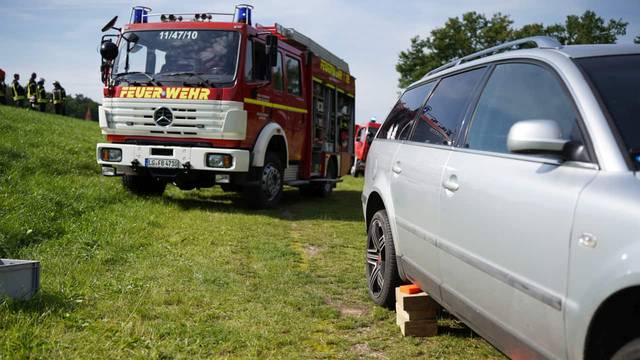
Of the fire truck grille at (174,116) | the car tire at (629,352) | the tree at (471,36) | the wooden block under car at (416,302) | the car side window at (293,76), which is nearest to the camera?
the car tire at (629,352)

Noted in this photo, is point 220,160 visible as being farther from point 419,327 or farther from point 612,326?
point 612,326

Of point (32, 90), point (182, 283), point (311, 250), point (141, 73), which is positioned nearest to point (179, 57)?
point (141, 73)

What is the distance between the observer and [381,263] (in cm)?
465

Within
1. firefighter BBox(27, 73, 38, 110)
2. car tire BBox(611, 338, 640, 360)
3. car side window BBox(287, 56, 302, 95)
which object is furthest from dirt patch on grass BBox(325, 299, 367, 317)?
firefighter BBox(27, 73, 38, 110)

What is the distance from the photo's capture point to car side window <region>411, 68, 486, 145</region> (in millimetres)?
3541

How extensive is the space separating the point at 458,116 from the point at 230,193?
955cm

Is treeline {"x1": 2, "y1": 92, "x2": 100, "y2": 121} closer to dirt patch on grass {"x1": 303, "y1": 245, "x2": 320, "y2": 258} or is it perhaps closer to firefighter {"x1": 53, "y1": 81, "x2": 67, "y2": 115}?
firefighter {"x1": 53, "y1": 81, "x2": 67, "y2": 115}

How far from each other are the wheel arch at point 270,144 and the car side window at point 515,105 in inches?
257

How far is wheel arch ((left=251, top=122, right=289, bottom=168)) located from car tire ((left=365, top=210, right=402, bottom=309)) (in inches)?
192

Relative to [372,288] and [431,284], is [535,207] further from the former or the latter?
[372,288]

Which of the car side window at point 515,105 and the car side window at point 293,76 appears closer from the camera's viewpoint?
the car side window at point 515,105

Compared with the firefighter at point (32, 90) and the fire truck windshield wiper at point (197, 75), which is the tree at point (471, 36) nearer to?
the firefighter at point (32, 90)

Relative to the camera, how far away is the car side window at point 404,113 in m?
4.51

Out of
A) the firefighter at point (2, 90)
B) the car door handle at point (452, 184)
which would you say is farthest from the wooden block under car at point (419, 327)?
the firefighter at point (2, 90)
